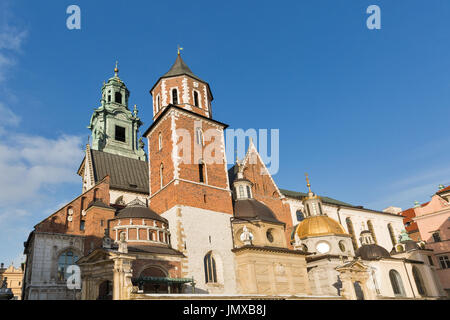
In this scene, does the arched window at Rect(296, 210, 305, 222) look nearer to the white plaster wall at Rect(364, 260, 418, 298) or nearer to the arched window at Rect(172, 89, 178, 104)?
the white plaster wall at Rect(364, 260, 418, 298)

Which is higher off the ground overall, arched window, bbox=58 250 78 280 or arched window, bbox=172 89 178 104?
arched window, bbox=172 89 178 104

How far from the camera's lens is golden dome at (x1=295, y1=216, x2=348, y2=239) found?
3341 centimetres

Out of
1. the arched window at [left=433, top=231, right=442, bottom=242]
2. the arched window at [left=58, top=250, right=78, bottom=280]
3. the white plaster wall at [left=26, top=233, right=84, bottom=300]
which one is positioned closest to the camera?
the white plaster wall at [left=26, top=233, right=84, bottom=300]

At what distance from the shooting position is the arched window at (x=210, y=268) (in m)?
23.9

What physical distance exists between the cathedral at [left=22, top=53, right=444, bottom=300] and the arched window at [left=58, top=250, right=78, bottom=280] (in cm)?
7

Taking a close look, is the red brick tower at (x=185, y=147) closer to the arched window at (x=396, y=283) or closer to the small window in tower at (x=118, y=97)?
the arched window at (x=396, y=283)

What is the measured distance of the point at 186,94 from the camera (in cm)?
3028

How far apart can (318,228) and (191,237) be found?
14.8 metres

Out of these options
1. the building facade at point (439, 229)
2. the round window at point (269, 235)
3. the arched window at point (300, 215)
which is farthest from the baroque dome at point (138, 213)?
the building facade at point (439, 229)

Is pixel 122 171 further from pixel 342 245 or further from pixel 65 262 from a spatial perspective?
pixel 342 245

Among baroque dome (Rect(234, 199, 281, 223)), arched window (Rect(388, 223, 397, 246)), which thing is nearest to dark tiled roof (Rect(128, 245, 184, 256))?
baroque dome (Rect(234, 199, 281, 223))

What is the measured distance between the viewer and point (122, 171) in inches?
1409

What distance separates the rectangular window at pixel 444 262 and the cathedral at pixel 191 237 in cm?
312
